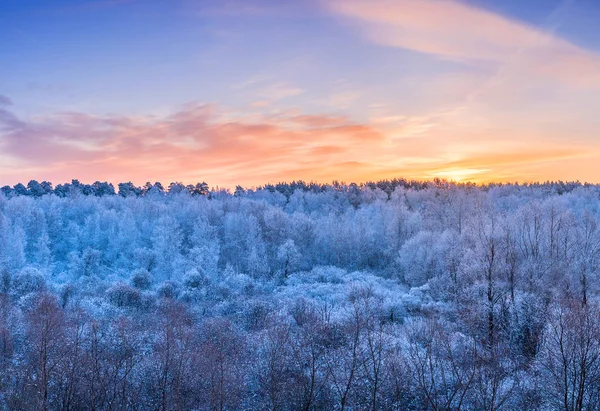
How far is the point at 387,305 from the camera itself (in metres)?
49.5

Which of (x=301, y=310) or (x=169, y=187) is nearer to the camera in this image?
(x=301, y=310)

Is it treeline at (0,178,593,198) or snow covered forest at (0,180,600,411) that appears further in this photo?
treeline at (0,178,593,198)

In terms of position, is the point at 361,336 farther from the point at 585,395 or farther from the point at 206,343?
the point at 585,395

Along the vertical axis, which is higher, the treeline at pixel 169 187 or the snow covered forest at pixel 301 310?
the treeline at pixel 169 187

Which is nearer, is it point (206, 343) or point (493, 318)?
point (206, 343)

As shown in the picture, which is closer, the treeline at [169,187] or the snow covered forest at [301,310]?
the snow covered forest at [301,310]

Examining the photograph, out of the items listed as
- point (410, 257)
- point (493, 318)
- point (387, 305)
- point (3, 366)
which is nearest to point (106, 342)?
point (3, 366)

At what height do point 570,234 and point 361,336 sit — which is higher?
point 570,234

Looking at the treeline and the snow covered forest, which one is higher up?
the treeline

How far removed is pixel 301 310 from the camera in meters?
47.5

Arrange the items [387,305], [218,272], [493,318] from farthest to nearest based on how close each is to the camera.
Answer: [218,272]
[387,305]
[493,318]

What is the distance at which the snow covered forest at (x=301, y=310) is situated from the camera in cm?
2872

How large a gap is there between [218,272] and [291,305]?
2724 cm

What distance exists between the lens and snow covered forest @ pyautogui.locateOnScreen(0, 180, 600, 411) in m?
28.7
